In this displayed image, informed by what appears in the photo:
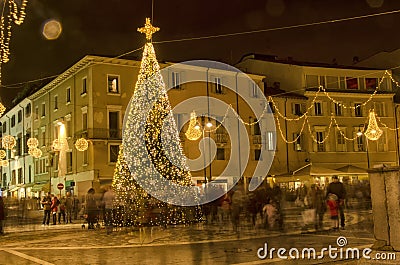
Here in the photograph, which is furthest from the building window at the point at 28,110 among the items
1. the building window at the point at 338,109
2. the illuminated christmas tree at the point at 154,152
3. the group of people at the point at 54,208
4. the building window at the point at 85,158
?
the illuminated christmas tree at the point at 154,152

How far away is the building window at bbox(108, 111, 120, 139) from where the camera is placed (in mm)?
39734

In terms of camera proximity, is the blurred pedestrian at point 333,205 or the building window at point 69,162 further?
the building window at point 69,162

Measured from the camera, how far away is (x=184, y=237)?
17.7 m

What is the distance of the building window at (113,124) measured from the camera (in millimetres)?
39734

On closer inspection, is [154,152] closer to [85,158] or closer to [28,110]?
[85,158]

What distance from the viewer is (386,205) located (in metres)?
7.10

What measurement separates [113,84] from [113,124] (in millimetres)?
2923

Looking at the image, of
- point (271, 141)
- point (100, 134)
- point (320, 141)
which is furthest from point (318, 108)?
point (100, 134)

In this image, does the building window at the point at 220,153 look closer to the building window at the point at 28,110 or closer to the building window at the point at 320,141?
the building window at the point at 320,141

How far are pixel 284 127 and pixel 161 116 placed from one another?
27.0m

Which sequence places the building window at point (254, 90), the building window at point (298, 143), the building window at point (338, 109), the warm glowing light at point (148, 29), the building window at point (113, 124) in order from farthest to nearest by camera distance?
the building window at point (338, 109), the building window at point (298, 143), the building window at point (254, 90), the building window at point (113, 124), the warm glowing light at point (148, 29)

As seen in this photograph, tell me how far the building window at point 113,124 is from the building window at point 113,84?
1.60 metres

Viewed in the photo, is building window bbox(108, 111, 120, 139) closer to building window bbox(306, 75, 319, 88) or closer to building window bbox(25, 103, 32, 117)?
building window bbox(25, 103, 32, 117)

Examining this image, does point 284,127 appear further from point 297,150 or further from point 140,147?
point 140,147
